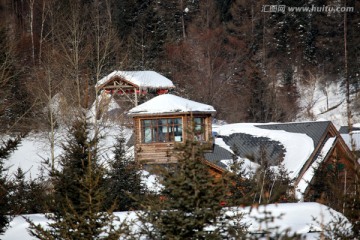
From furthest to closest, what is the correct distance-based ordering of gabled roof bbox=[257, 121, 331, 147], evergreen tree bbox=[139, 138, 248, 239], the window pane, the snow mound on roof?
the window pane
gabled roof bbox=[257, 121, 331, 147]
the snow mound on roof
evergreen tree bbox=[139, 138, 248, 239]

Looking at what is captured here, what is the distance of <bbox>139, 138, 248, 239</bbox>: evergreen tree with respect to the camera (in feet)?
21.8

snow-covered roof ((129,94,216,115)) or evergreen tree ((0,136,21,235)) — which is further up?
snow-covered roof ((129,94,216,115))

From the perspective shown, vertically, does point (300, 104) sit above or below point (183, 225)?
above

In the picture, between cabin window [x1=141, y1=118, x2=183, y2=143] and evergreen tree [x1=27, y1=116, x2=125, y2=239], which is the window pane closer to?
cabin window [x1=141, y1=118, x2=183, y2=143]

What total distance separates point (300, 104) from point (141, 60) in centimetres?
1509

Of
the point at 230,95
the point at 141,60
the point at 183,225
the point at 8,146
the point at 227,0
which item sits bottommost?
the point at 183,225

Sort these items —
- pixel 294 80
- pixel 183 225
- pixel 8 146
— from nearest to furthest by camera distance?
1. pixel 183 225
2. pixel 8 146
3. pixel 294 80

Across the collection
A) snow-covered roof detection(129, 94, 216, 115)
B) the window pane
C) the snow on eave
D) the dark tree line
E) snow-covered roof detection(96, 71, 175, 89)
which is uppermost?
the dark tree line

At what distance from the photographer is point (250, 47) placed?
57.1m

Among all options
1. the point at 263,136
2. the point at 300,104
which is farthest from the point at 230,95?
the point at 263,136

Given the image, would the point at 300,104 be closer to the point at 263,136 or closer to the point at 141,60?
the point at 141,60

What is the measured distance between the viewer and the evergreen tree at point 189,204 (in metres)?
6.65

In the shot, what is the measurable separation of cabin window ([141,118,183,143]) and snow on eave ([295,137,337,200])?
6.03 m

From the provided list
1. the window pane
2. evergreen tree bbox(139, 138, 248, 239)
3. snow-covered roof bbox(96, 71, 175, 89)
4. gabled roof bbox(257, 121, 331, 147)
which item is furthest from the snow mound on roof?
evergreen tree bbox(139, 138, 248, 239)
